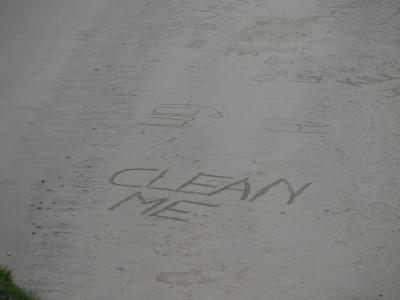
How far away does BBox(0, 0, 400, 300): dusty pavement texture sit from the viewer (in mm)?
7534

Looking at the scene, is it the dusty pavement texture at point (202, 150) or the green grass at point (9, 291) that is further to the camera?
the dusty pavement texture at point (202, 150)

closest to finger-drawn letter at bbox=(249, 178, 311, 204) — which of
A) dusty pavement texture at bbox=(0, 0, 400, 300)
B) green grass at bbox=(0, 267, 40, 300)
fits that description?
dusty pavement texture at bbox=(0, 0, 400, 300)

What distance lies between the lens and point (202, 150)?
990cm

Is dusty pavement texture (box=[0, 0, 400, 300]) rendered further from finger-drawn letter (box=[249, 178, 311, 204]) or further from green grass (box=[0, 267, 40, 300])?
green grass (box=[0, 267, 40, 300])

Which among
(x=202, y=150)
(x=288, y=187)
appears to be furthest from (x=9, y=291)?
(x=202, y=150)

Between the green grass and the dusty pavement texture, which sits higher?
the green grass

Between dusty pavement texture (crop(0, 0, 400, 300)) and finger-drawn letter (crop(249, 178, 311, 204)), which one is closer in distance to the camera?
dusty pavement texture (crop(0, 0, 400, 300))

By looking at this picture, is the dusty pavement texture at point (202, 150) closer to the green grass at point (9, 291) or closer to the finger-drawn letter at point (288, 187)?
the finger-drawn letter at point (288, 187)

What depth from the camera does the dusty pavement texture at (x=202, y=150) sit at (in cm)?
753

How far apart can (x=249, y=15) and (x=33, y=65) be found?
12.4 ft

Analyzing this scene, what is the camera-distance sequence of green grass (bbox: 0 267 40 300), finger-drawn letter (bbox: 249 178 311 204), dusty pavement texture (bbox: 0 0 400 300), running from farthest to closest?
finger-drawn letter (bbox: 249 178 311 204) → dusty pavement texture (bbox: 0 0 400 300) → green grass (bbox: 0 267 40 300)

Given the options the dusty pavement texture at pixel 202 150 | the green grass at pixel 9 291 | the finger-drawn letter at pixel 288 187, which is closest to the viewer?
the green grass at pixel 9 291

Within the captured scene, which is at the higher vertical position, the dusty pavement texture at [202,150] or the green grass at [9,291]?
the green grass at [9,291]

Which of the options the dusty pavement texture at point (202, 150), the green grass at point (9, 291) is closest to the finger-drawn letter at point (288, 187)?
the dusty pavement texture at point (202, 150)
